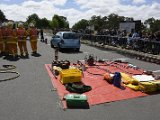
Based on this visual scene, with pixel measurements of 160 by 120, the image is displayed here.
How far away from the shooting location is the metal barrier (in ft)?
62.4

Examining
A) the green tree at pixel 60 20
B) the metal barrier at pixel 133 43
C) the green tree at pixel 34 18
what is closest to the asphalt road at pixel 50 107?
the metal barrier at pixel 133 43

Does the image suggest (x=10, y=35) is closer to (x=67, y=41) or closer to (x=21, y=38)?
(x=21, y=38)

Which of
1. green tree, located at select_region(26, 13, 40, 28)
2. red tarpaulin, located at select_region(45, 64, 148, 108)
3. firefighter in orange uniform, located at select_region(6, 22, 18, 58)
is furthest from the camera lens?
green tree, located at select_region(26, 13, 40, 28)

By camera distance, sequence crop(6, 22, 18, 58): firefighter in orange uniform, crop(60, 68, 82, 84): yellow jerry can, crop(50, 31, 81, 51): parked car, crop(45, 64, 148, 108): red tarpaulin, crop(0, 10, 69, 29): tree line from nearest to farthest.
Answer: crop(45, 64, 148, 108): red tarpaulin → crop(60, 68, 82, 84): yellow jerry can → crop(6, 22, 18, 58): firefighter in orange uniform → crop(50, 31, 81, 51): parked car → crop(0, 10, 69, 29): tree line

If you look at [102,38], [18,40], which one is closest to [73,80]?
[18,40]

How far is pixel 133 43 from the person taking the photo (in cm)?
2208

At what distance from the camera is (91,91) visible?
9.71 m

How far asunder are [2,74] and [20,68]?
65.1 inches

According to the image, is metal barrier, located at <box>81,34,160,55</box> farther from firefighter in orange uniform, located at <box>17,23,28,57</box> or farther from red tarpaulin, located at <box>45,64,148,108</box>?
red tarpaulin, located at <box>45,64,148,108</box>

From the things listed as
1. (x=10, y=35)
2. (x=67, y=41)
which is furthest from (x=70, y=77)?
(x=67, y=41)

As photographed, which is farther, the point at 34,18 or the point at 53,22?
the point at 34,18

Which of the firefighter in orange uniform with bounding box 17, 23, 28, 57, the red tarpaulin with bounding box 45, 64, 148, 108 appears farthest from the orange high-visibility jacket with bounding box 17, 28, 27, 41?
the red tarpaulin with bounding box 45, 64, 148, 108

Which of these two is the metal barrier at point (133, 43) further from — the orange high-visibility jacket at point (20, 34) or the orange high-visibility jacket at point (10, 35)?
the orange high-visibility jacket at point (10, 35)

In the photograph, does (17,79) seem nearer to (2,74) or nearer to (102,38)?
(2,74)
